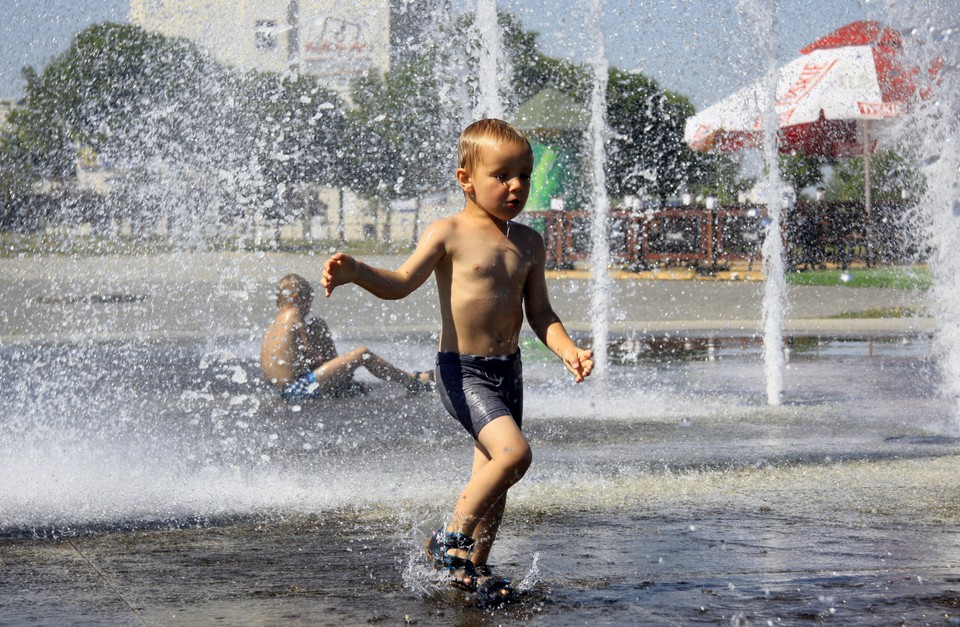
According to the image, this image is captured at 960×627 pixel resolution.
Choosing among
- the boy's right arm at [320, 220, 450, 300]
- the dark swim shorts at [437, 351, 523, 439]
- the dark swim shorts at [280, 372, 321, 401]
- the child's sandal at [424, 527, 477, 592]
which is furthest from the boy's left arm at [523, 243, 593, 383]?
the dark swim shorts at [280, 372, 321, 401]

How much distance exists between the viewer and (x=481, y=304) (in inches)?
145

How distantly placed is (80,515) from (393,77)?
17.2 meters

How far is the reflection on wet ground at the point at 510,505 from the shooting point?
3.47m

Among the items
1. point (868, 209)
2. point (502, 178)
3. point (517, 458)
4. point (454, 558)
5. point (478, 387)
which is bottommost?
point (454, 558)

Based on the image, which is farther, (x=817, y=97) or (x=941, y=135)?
(x=817, y=97)

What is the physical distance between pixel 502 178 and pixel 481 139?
125mm

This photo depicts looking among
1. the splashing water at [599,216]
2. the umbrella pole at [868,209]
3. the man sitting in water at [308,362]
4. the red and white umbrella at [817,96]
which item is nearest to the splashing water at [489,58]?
the splashing water at [599,216]

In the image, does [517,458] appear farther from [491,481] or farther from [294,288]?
[294,288]

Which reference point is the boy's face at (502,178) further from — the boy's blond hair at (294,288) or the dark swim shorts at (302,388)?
the dark swim shorts at (302,388)

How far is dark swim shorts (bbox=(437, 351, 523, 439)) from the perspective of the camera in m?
3.62

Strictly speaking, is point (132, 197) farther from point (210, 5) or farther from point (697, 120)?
point (697, 120)

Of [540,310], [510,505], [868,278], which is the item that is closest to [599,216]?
[510,505]

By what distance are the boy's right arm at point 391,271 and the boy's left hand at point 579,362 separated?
455 mm

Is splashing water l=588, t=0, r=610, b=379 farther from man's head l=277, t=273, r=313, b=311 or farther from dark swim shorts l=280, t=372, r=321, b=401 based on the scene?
man's head l=277, t=273, r=313, b=311
